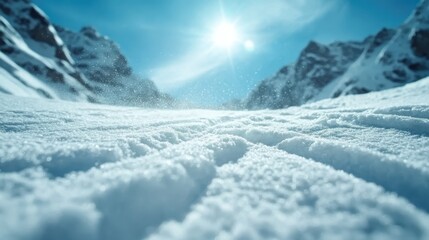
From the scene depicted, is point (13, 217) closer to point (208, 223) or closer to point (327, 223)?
point (208, 223)

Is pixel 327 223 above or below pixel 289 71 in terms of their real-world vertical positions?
below

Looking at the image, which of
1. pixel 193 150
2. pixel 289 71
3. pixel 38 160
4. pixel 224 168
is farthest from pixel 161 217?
pixel 289 71

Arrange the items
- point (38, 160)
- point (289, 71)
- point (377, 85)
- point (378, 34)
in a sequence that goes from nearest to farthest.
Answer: point (38, 160) → point (377, 85) → point (378, 34) → point (289, 71)

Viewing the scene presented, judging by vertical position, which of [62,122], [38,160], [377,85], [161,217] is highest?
[377,85]

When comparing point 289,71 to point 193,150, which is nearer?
point 193,150

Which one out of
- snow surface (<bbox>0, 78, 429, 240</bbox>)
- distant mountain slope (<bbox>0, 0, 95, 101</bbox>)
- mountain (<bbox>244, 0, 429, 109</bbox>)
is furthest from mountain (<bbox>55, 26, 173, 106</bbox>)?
snow surface (<bbox>0, 78, 429, 240</bbox>)

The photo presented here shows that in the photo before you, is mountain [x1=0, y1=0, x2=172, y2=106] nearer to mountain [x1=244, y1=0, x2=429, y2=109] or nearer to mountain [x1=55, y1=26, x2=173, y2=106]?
mountain [x1=55, y1=26, x2=173, y2=106]

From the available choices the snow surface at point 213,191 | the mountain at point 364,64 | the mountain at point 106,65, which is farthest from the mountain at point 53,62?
the mountain at point 364,64
